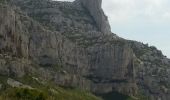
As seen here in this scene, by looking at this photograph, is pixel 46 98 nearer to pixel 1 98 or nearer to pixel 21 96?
pixel 21 96

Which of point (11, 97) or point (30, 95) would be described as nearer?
point (11, 97)

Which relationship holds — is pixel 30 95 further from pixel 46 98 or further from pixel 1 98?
pixel 1 98

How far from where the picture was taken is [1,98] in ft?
415

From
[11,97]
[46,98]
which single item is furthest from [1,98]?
[46,98]

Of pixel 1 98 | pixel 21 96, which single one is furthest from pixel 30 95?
pixel 1 98

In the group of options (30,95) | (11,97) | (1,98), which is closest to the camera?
(1,98)

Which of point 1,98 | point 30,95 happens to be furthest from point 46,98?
point 1,98

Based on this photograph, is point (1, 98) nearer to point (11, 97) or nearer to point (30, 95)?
point (11, 97)

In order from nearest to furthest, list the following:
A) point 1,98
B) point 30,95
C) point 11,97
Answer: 1. point 1,98
2. point 11,97
3. point 30,95

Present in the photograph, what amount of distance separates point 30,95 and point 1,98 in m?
19.5

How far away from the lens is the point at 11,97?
442 feet

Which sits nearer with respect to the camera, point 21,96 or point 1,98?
point 1,98

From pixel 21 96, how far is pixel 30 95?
428cm

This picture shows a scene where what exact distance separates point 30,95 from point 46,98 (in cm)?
485
